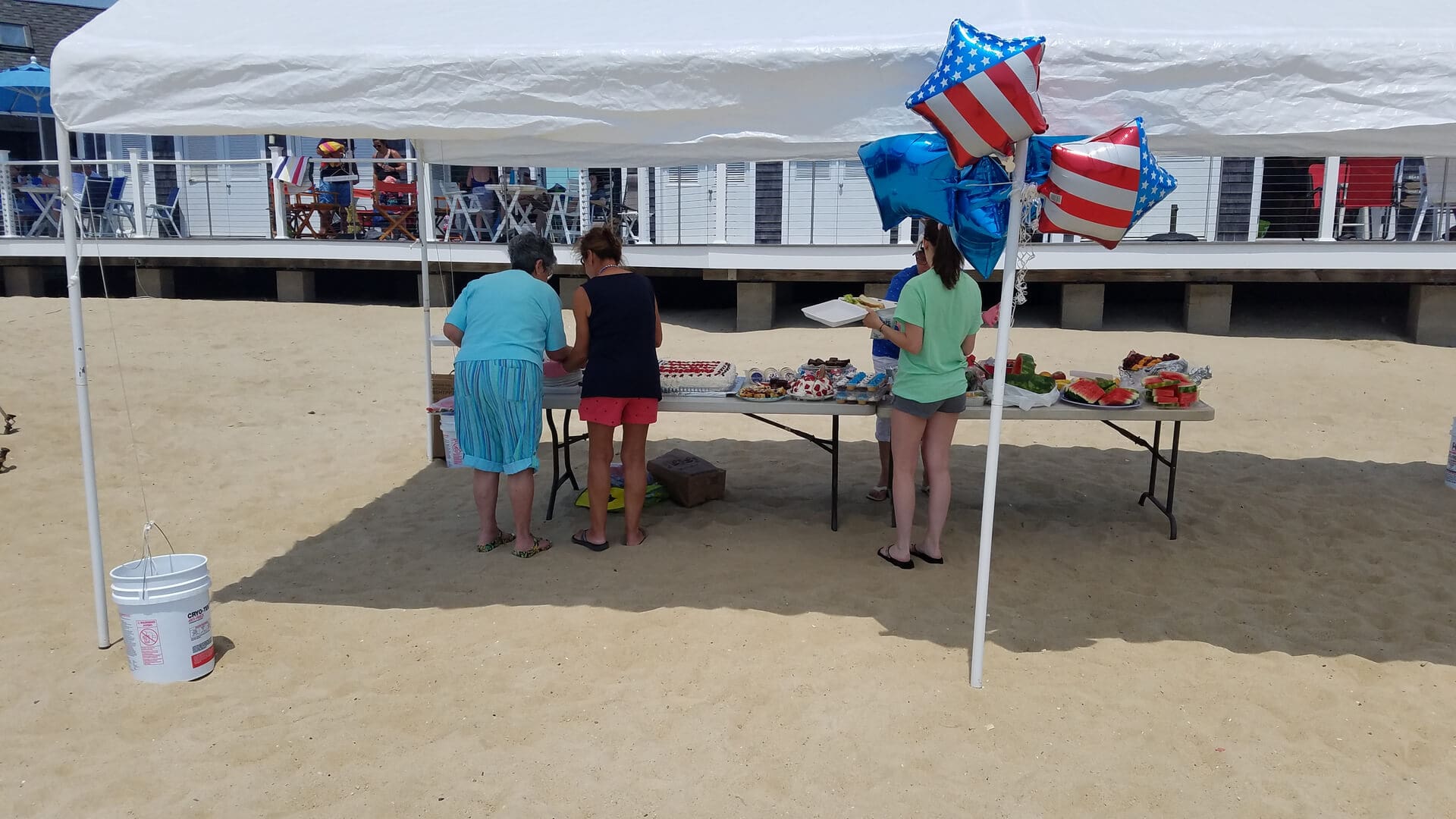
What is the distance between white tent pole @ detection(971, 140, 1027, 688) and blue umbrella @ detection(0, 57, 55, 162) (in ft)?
43.5

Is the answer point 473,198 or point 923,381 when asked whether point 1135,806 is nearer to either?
point 923,381

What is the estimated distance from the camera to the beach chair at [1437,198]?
10.9 metres

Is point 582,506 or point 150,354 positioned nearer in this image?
point 582,506

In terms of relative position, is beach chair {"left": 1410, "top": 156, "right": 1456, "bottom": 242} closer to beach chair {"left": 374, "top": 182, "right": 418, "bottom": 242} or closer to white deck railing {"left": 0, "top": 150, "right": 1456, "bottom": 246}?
white deck railing {"left": 0, "top": 150, "right": 1456, "bottom": 246}

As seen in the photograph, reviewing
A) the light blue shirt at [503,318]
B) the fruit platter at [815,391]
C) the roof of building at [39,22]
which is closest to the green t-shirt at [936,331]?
the fruit platter at [815,391]

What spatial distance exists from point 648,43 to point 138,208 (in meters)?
12.8

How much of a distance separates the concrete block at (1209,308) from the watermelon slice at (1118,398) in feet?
23.5

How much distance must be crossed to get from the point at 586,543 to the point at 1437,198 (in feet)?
35.2

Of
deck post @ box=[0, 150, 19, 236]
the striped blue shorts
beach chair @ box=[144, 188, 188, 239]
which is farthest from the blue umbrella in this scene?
the striped blue shorts

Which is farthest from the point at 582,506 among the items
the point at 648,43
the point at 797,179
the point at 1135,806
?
the point at 797,179

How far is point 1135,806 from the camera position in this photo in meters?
2.95

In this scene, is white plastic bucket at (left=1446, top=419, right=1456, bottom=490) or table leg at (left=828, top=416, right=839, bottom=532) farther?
white plastic bucket at (left=1446, top=419, right=1456, bottom=490)

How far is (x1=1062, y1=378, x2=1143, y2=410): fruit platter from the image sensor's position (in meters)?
4.95

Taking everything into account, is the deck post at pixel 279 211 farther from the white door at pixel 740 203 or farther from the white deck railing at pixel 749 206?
the white door at pixel 740 203
